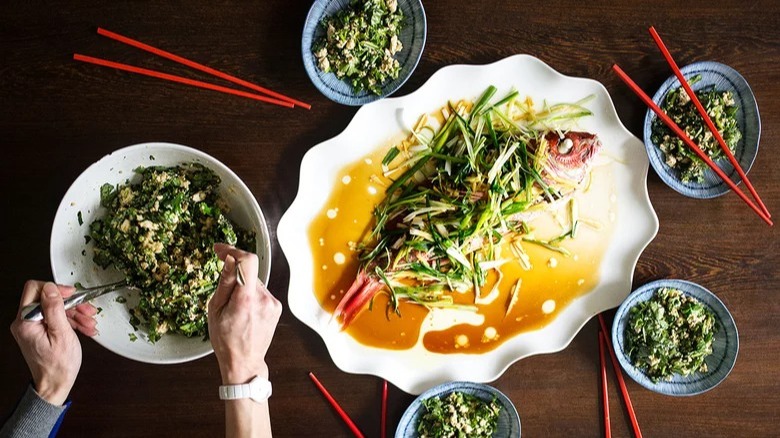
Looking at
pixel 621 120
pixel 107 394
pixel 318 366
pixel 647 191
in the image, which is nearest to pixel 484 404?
pixel 318 366

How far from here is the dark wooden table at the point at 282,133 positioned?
2.40 metres

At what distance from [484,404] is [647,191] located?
110 cm

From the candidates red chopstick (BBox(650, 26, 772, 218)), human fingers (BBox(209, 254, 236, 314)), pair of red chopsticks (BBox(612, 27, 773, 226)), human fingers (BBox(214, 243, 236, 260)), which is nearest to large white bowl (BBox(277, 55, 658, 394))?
pair of red chopsticks (BBox(612, 27, 773, 226))

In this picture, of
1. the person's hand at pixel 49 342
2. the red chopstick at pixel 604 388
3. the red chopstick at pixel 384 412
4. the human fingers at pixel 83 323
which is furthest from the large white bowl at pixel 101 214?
the red chopstick at pixel 604 388

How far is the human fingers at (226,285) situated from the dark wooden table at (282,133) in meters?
0.55

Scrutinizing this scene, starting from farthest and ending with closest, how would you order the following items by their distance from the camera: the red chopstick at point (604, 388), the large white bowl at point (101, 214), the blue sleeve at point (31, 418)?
the red chopstick at point (604, 388), the large white bowl at point (101, 214), the blue sleeve at point (31, 418)

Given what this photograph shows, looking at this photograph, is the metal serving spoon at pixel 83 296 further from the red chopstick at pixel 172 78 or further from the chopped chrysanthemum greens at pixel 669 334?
the chopped chrysanthemum greens at pixel 669 334

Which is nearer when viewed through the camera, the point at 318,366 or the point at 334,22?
the point at 334,22

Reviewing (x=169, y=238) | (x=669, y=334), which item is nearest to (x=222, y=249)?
(x=169, y=238)

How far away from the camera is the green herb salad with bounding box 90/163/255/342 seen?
86.0 inches

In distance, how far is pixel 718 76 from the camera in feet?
7.83

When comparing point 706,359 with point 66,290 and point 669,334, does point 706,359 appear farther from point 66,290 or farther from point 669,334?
point 66,290

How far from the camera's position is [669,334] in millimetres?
2404

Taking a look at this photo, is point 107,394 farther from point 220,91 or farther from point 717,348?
point 717,348
